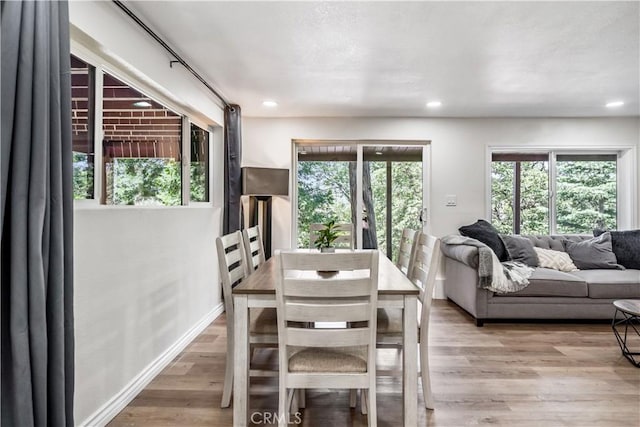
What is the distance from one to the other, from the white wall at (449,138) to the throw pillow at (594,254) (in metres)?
0.96

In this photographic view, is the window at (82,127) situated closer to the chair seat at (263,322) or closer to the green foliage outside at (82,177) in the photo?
the green foliage outside at (82,177)

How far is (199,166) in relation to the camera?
11.1ft

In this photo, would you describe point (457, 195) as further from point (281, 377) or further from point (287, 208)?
point (281, 377)

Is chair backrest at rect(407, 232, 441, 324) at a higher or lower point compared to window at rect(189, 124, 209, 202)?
lower

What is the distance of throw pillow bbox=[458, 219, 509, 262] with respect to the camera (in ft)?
12.1

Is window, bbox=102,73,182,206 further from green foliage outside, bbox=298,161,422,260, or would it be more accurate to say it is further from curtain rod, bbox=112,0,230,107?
green foliage outside, bbox=298,161,422,260

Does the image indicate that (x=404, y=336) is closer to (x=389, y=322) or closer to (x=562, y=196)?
(x=389, y=322)

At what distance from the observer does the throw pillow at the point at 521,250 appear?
370 centimetres

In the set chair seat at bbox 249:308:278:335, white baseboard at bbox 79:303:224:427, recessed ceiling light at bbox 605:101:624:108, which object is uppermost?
recessed ceiling light at bbox 605:101:624:108

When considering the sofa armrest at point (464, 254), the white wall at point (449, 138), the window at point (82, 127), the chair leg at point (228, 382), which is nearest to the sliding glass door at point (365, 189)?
the white wall at point (449, 138)

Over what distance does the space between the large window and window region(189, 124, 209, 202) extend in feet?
11.5

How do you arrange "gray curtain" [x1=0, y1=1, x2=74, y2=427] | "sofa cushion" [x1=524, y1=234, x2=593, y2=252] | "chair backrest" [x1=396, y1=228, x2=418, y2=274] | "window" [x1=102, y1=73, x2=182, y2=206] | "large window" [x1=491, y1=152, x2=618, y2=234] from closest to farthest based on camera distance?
"gray curtain" [x1=0, y1=1, x2=74, y2=427] → "window" [x1=102, y1=73, x2=182, y2=206] → "chair backrest" [x1=396, y1=228, x2=418, y2=274] → "sofa cushion" [x1=524, y1=234, x2=593, y2=252] → "large window" [x1=491, y1=152, x2=618, y2=234]

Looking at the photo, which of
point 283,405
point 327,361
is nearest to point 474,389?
point 327,361

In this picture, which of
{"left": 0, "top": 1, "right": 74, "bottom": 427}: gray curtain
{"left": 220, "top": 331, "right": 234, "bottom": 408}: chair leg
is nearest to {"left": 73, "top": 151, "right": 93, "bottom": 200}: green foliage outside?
{"left": 0, "top": 1, "right": 74, "bottom": 427}: gray curtain
